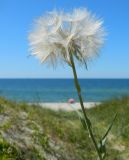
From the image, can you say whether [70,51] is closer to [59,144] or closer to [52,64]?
[52,64]

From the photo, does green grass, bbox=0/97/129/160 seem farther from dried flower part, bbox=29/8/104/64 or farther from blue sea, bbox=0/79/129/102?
dried flower part, bbox=29/8/104/64

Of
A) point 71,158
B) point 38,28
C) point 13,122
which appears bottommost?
point 71,158

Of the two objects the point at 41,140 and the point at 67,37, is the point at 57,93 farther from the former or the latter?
the point at 67,37

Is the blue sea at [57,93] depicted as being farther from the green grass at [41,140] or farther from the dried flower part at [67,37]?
the dried flower part at [67,37]

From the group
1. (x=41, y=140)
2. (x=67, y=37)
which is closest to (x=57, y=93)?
(x=41, y=140)

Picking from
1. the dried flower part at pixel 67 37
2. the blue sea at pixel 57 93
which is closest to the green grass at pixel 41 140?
the blue sea at pixel 57 93

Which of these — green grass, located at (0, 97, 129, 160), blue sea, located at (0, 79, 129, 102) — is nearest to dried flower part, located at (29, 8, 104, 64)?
green grass, located at (0, 97, 129, 160)

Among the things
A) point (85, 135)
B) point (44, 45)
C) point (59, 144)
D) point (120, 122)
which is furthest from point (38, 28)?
point (120, 122)

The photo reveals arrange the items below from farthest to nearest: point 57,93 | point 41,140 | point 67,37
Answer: point 57,93 < point 41,140 < point 67,37
